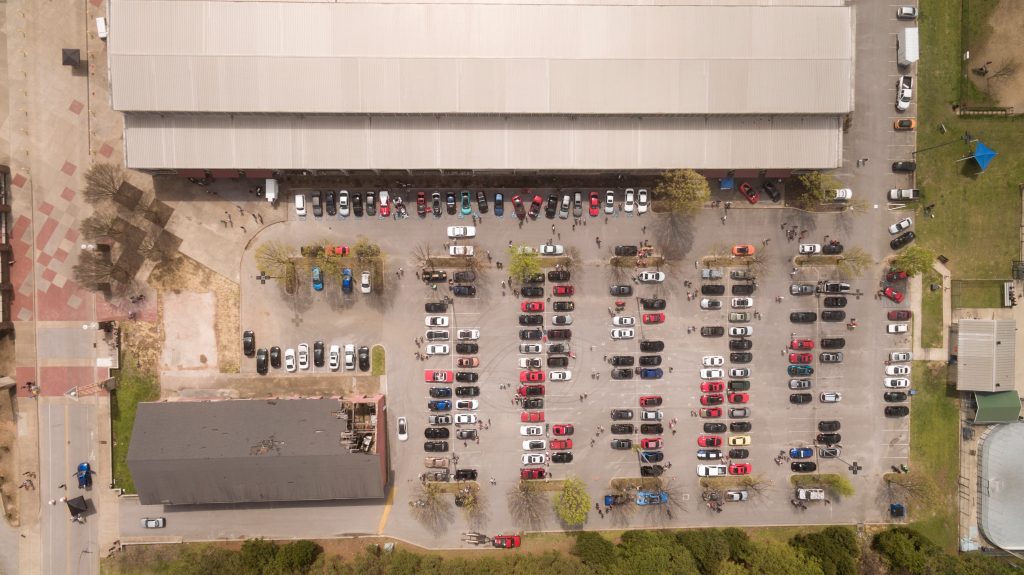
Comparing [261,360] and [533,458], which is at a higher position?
[261,360]

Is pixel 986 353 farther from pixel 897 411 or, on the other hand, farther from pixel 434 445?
pixel 434 445

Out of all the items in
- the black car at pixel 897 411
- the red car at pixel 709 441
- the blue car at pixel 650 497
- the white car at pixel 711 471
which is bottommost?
the blue car at pixel 650 497

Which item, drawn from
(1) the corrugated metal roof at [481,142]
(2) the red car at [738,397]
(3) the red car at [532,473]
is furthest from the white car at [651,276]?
(3) the red car at [532,473]

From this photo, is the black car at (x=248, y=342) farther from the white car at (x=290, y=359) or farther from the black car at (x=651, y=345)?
the black car at (x=651, y=345)

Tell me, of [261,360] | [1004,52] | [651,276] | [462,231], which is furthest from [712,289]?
[261,360]

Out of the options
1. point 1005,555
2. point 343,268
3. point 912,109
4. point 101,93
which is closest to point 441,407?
point 343,268

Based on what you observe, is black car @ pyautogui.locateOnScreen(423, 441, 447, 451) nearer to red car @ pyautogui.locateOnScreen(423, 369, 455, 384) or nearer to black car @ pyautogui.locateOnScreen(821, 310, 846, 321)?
red car @ pyautogui.locateOnScreen(423, 369, 455, 384)
